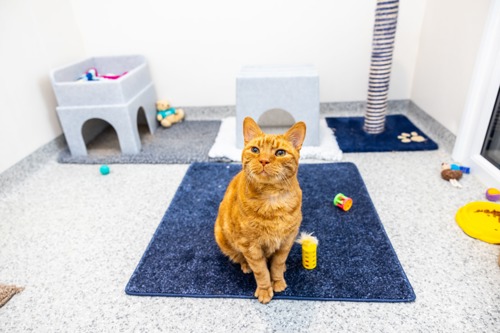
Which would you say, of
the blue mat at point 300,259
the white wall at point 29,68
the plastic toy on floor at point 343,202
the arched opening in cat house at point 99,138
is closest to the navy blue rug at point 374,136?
the blue mat at point 300,259

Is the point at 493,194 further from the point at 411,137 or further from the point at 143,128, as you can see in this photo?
the point at 143,128

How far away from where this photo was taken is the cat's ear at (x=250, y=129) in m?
0.92

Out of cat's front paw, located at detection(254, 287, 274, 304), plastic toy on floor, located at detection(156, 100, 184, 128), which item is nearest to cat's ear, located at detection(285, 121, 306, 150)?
cat's front paw, located at detection(254, 287, 274, 304)

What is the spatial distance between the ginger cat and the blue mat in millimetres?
147

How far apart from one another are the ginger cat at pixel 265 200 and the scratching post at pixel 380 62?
135 centimetres

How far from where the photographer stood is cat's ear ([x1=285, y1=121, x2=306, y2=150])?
883 mm

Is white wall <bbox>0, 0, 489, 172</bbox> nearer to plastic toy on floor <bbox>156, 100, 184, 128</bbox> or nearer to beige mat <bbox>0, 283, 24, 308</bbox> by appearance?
plastic toy on floor <bbox>156, 100, 184, 128</bbox>

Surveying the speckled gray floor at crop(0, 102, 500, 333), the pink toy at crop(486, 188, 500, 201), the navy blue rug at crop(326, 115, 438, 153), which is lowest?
the speckled gray floor at crop(0, 102, 500, 333)

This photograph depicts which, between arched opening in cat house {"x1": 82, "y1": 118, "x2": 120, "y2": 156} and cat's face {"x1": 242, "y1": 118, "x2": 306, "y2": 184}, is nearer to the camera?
cat's face {"x1": 242, "y1": 118, "x2": 306, "y2": 184}

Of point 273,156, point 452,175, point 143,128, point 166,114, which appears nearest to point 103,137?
point 143,128

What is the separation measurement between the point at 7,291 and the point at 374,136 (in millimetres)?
2036

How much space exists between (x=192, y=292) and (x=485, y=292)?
960 mm

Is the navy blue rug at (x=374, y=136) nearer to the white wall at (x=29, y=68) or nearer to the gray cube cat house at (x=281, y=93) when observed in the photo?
the gray cube cat house at (x=281, y=93)

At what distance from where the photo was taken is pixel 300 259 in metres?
1.18
